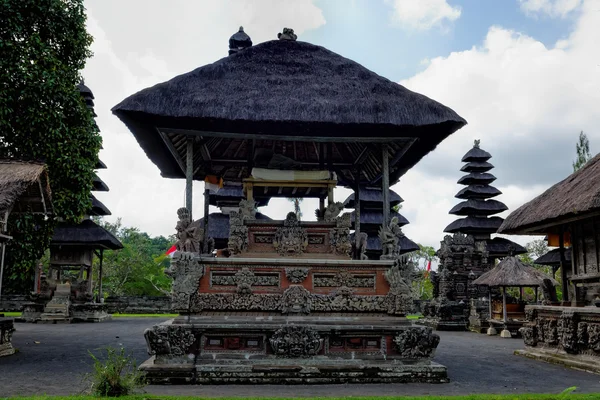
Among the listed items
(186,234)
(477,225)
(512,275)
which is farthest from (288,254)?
(477,225)

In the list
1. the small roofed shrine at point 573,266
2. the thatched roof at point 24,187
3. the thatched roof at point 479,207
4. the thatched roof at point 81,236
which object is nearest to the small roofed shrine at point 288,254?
the thatched roof at point 24,187

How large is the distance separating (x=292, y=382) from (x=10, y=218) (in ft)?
26.1

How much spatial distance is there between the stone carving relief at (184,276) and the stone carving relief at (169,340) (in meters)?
0.40

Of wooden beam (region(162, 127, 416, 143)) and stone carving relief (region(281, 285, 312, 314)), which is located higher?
wooden beam (region(162, 127, 416, 143))

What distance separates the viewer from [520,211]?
1234 centimetres

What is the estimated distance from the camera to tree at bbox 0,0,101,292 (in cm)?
1204

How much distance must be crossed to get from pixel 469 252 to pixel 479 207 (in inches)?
116

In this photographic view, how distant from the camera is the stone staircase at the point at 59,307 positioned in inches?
821

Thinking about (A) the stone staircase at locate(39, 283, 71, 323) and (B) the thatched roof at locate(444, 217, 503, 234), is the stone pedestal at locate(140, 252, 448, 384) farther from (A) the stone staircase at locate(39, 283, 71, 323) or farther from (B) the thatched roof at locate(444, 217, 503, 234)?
(B) the thatched roof at locate(444, 217, 503, 234)

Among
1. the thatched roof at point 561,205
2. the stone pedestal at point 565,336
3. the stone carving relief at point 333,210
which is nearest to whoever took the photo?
the thatched roof at point 561,205

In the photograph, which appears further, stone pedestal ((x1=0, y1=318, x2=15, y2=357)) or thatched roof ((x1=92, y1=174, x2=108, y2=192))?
thatched roof ((x1=92, y1=174, x2=108, y2=192))

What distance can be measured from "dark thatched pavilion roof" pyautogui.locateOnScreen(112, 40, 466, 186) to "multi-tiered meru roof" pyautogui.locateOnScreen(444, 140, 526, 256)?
1380cm

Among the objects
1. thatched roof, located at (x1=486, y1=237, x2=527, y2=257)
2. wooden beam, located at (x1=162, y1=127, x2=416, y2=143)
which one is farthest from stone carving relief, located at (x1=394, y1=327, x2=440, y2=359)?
thatched roof, located at (x1=486, y1=237, x2=527, y2=257)

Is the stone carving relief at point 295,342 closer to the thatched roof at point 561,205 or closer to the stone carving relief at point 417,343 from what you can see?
the stone carving relief at point 417,343
